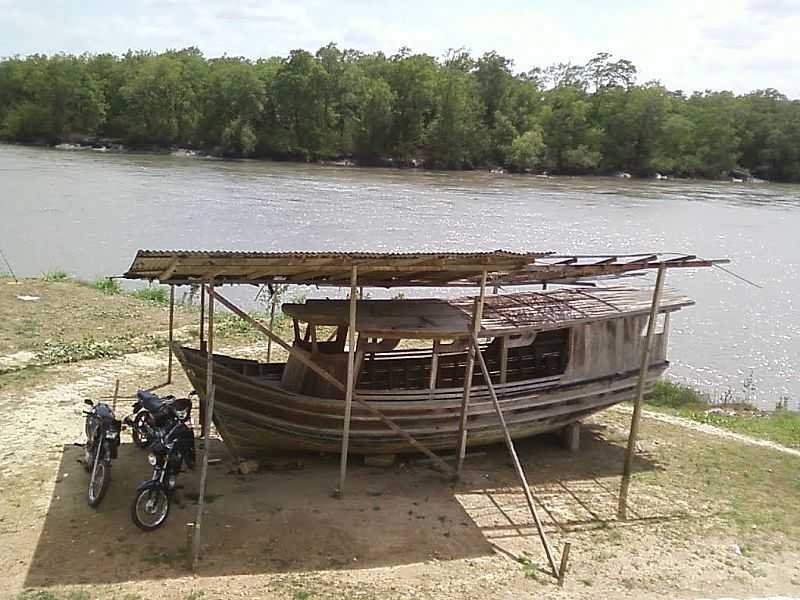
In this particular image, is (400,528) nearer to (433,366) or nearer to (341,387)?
(341,387)

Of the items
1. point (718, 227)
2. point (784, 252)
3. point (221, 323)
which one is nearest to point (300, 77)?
point (718, 227)

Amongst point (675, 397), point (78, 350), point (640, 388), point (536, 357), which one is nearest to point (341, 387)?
point (536, 357)

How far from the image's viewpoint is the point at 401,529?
28.1 ft

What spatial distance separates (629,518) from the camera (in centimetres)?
952

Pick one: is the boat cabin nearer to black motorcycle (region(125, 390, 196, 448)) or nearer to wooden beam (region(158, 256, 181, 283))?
black motorcycle (region(125, 390, 196, 448))

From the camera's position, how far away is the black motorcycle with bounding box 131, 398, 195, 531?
794 centimetres

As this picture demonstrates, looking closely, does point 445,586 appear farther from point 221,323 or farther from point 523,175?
point 523,175

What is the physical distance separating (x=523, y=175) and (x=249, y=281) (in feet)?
196

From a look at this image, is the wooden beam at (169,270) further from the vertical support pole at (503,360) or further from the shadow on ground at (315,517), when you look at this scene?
the vertical support pole at (503,360)

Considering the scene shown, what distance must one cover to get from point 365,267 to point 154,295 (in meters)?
12.1

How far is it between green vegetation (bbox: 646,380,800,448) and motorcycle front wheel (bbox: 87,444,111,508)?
32.6ft

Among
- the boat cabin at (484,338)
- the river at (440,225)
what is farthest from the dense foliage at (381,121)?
the boat cabin at (484,338)

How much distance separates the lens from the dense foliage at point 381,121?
6875 cm

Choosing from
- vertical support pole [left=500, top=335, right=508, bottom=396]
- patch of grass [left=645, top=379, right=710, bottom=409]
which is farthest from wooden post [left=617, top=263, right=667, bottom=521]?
patch of grass [left=645, top=379, right=710, bottom=409]
